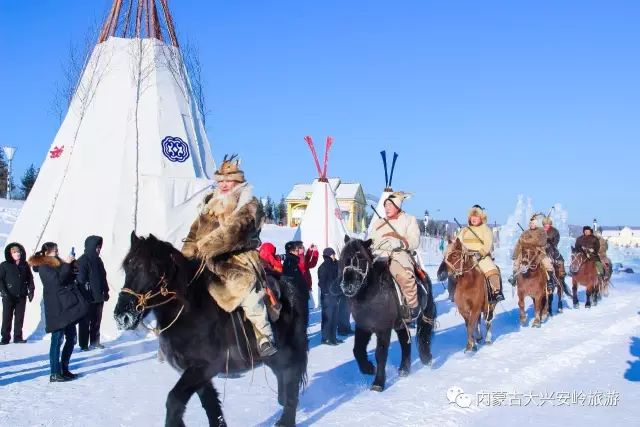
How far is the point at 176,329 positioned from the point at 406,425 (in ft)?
7.86

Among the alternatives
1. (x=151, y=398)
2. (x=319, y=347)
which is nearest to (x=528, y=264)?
(x=319, y=347)

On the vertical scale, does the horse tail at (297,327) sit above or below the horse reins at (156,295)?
below

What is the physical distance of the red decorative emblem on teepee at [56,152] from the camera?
12.7 m

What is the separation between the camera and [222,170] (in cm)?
564

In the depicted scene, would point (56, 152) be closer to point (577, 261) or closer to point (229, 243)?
point (229, 243)

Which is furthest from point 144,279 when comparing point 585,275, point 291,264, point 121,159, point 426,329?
point 585,275

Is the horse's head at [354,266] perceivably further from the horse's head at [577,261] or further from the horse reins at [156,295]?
the horse's head at [577,261]

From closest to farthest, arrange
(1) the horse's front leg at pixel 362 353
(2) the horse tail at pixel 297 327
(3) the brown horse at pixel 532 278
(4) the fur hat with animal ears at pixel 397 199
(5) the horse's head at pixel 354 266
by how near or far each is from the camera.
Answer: (2) the horse tail at pixel 297 327 < (5) the horse's head at pixel 354 266 < (1) the horse's front leg at pixel 362 353 < (4) the fur hat with animal ears at pixel 397 199 < (3) the brown horse at pixel 532 278

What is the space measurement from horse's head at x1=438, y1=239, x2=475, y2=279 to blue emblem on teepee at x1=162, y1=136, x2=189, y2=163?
601 cm

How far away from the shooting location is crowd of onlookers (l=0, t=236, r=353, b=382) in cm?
750

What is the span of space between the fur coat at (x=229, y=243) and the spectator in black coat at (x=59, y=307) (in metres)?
3.00

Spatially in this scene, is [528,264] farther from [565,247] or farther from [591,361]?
[565,247]

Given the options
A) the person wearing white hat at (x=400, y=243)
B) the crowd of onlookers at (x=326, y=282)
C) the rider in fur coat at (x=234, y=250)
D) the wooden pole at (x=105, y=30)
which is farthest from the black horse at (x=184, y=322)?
the wooden pole at (x=105, y=30)

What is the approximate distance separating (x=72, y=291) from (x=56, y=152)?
6.07m
